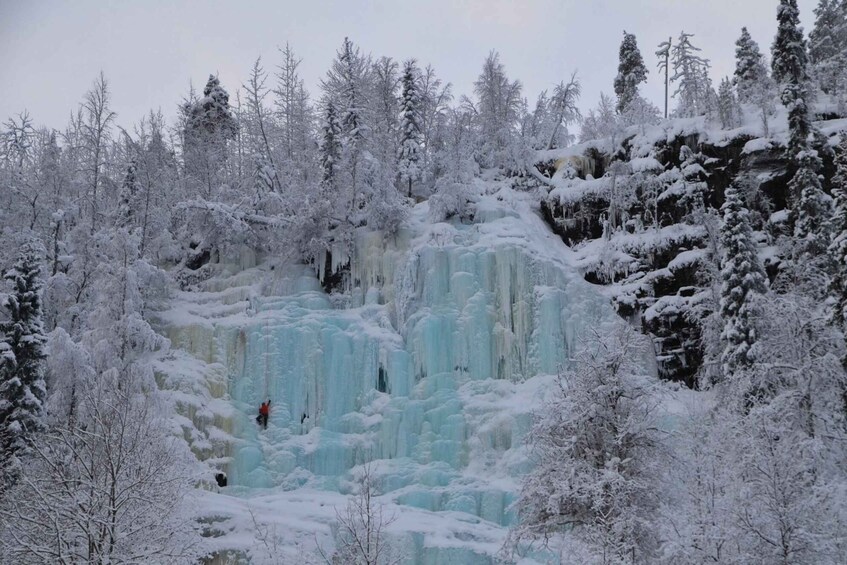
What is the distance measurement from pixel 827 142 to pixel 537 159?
11.8 metres

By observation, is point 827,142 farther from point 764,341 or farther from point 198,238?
point 198,238

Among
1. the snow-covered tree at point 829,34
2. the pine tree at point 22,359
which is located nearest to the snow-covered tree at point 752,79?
the snow-covered tree at point 829,34

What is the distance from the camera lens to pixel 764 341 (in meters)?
20.7

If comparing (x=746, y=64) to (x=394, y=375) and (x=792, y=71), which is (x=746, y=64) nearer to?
(x=792, y=71)

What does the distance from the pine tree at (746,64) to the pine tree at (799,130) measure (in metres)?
5.50

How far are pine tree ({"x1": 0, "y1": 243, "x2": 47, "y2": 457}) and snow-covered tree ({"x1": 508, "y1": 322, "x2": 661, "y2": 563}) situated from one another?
519 inches

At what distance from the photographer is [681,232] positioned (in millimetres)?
28234

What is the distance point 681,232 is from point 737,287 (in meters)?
6.74

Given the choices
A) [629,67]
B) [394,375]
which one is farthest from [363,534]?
[629,67]

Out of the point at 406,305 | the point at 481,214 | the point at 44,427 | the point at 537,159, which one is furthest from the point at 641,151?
the point at 44,427

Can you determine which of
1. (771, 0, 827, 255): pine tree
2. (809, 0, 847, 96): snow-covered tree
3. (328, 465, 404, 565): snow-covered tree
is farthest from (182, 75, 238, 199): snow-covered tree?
(809, 0, 847, 96): snow-covered tree

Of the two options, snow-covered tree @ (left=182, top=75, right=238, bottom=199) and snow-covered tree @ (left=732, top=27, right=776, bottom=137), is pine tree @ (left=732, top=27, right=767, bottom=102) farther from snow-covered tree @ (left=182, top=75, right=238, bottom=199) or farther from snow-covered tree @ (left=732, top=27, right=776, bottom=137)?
snow-covered tree @ (left=182, top=75, right=238, bottom=199)

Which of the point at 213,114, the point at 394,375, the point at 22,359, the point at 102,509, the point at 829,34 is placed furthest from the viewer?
the point at 829,34

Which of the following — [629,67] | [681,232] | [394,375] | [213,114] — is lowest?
[394,375]
